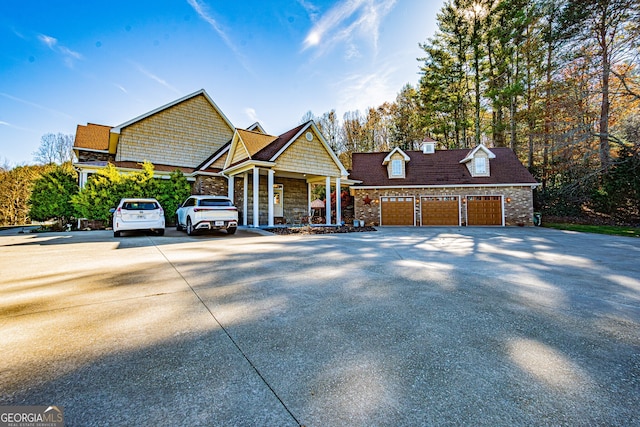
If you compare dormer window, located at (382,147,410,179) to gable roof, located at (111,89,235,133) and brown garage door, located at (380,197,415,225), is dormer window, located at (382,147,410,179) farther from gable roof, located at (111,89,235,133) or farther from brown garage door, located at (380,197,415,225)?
gable roof, located at (111,89,235,133)

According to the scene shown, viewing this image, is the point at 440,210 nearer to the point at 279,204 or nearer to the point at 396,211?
the point at 396,211

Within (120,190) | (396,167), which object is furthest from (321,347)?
(396,167)

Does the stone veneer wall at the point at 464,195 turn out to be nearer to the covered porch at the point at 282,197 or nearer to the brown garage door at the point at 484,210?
the brown garage door at the point at 484,210

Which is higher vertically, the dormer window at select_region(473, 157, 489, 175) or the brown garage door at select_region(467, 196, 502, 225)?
the dormer window at select_region(473, 157, 489, 175)

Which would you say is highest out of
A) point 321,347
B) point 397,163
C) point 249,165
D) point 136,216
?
point 397,163

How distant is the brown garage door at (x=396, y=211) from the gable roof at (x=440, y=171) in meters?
1.12

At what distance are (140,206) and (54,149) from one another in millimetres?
32739

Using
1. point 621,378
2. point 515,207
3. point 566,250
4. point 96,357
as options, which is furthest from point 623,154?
point 96,357

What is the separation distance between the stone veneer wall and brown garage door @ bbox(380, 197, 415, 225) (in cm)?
31

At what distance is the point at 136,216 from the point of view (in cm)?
1012

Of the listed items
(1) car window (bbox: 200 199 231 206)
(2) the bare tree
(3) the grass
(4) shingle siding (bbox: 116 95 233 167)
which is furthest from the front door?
(2) the bare tree

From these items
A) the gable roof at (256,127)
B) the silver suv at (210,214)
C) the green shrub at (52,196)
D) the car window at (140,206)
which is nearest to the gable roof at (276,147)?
the silver suv at (210,214)

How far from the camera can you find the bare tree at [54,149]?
102 feet

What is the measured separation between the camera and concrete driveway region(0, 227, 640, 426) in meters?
1.58
